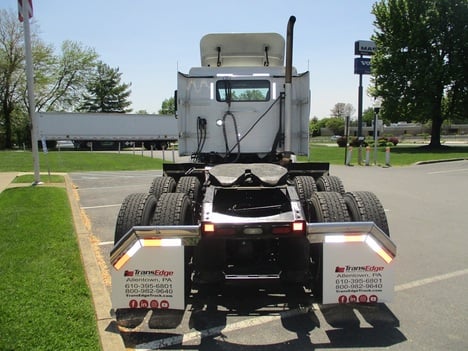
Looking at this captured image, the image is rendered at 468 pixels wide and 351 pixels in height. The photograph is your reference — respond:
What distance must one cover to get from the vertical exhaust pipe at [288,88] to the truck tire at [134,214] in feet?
8.34

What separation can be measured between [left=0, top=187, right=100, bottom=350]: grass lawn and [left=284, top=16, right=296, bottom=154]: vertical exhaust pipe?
3.32m

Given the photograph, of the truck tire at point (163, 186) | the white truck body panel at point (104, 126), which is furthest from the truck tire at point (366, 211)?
the white truck body panel at point (104, 126)

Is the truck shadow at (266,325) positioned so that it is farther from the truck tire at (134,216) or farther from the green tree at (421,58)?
the green tree at (421,58)

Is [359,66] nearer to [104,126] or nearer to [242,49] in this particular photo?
[242,49]

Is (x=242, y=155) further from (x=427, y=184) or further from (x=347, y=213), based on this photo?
(x=427, y=184)

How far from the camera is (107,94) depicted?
77188 mm

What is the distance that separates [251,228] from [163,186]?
226cm

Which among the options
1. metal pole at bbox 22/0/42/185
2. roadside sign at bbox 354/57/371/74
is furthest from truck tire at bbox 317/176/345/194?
roadside sign at bbox 354/57/371/74

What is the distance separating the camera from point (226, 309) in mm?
4133

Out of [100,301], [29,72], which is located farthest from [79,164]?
[100,301]

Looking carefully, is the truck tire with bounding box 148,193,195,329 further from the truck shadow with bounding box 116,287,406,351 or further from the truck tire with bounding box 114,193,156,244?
the truck tire with bounding box 114,193,156,244

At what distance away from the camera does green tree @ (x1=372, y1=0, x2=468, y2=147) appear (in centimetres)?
3441

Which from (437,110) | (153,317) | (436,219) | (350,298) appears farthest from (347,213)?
(437,110)

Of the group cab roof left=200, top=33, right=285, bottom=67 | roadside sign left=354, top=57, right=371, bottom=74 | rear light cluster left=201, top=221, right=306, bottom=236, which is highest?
→ roadside sign left=354, top=57, right=371, bottom=74
